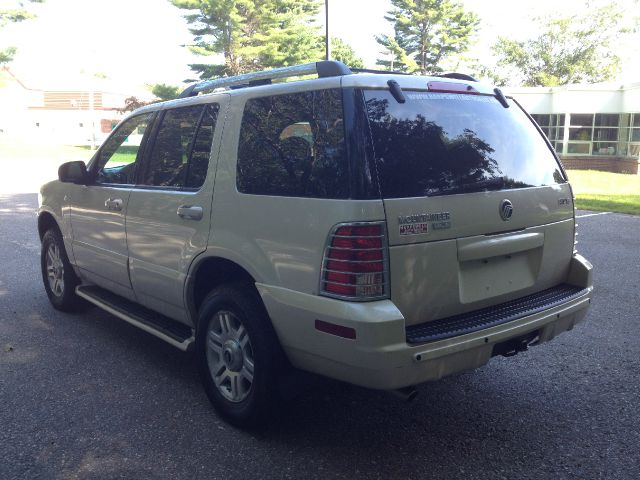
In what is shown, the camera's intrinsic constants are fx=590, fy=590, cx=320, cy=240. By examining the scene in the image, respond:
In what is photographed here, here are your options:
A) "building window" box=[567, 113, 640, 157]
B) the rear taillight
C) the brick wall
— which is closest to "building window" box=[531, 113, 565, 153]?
"building window" box=[567, 113, 640, 157]

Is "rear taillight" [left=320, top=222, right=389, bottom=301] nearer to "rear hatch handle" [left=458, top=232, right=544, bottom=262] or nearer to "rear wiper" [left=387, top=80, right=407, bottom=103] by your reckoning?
"rear hatch handle" [left=458, top=232, right=544, bottom=262]

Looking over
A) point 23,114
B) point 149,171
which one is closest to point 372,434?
point 149,171

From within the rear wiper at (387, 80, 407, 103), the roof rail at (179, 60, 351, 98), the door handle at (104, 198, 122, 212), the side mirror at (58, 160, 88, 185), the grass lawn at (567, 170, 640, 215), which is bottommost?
the grass lawn at (567, 170, 640, 215)

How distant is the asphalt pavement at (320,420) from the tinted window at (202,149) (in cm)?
141

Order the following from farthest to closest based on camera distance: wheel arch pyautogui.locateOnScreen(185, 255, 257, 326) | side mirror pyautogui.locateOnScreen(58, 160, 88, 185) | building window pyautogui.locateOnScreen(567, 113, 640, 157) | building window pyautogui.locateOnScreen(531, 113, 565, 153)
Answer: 1. building window pyautogui.locateOnScreen(531, 113, 565, 153)
2. building window pyautogui.locateOnScreen(567, 113, 640, 157)
3. side mirror pyautogui.locateOnScreen(58, 160, 88, 185)
4. wheel arch pyautogui.locateOnScreen(185, 255, 257, 326)

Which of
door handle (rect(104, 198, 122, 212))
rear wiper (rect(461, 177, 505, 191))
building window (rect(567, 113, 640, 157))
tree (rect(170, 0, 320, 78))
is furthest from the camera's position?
tree (rect(170, 0, 320, 78))

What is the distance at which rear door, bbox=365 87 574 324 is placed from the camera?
112 inches

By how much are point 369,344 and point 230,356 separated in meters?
1.06

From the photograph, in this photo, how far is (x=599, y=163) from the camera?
3133 centimetres

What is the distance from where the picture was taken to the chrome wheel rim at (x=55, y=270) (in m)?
5.59

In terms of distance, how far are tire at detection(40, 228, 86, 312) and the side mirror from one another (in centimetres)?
86

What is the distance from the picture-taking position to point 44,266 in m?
5.89

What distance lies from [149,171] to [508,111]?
8.13ft

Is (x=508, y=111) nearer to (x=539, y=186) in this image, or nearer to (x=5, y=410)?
(x=539, y=186)
